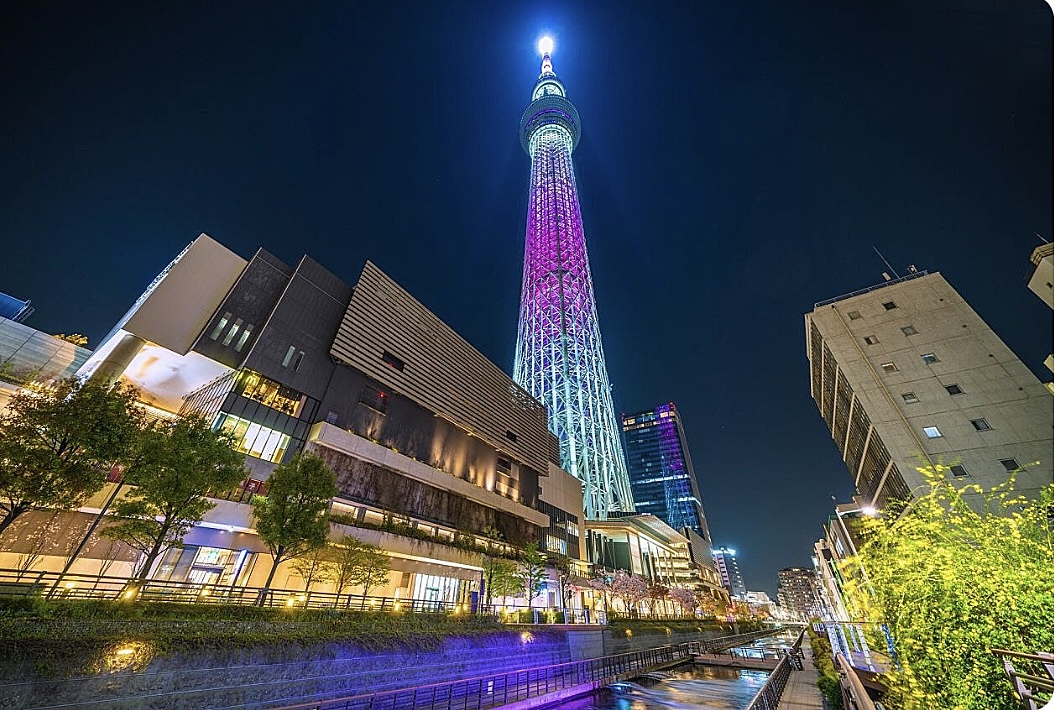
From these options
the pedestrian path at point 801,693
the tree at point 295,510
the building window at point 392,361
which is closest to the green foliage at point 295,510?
the tree at point 295,510

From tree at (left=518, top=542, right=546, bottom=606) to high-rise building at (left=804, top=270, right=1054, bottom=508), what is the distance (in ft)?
83.2

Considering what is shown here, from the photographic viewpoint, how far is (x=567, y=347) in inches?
2594

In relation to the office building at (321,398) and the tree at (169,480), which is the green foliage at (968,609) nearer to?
the tree at (169,480)

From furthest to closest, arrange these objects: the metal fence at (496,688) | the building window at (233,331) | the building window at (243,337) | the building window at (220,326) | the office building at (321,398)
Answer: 1. the building window at (243,337)
2. the building window at (233,331)
3. the building window at (220,326)
4. the office building at (321,398)
5. the metal fence at (496,688)

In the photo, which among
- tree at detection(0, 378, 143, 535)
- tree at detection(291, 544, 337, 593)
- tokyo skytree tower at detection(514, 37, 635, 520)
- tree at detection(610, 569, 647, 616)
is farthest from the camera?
tokyo skytree tower at detection(514, 37, 635, 520)

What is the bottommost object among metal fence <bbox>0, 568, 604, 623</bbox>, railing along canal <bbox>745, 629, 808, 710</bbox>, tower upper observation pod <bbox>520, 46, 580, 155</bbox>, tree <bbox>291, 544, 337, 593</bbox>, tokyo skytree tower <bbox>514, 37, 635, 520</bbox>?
railing along canal <bbox>745, 629, 808, 710</bbox>

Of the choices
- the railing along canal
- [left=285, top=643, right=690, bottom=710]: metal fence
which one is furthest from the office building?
the railing along canal

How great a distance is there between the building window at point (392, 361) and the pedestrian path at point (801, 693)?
29.9 metres

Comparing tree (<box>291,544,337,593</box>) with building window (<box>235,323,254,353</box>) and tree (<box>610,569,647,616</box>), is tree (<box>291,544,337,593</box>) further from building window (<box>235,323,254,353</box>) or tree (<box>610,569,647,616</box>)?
tree (<box>610,569,647,616</box>)

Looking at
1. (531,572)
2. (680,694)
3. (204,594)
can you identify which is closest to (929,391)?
(680,694)

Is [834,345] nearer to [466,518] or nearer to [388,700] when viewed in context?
[466,518]

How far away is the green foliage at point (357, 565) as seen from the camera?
2153 cm

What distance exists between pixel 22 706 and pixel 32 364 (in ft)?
98.7

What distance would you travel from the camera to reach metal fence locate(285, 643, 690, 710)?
1316 cm
